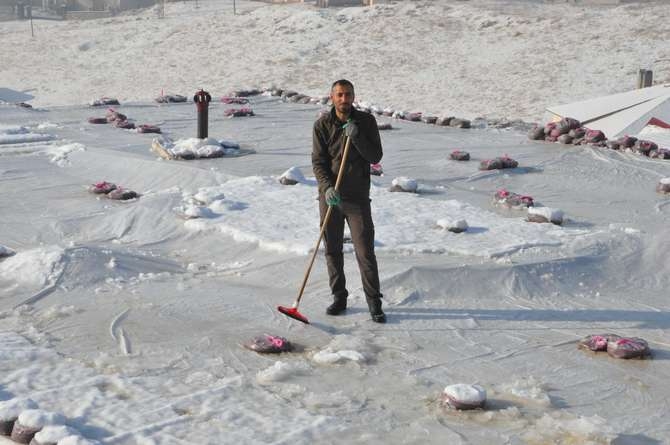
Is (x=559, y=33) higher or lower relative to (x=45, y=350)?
higher

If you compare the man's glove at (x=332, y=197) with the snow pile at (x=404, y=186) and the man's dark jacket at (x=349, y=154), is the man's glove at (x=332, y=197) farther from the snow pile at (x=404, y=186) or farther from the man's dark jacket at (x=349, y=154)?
the snow pile at (x=404, y=186)

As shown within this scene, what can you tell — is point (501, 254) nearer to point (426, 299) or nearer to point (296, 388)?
point (426, 299)

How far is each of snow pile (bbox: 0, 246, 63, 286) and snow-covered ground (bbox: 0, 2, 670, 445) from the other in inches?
0.7

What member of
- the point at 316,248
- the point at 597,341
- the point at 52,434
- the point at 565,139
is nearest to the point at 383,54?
the point at 565,139

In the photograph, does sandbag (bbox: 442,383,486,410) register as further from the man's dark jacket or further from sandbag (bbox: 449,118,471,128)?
sandbag (bbox: 449,118,471,128)

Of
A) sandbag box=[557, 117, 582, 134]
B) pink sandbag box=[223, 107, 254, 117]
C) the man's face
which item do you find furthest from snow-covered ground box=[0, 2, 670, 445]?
pink sandbag box=[223, 107, 254, 117]

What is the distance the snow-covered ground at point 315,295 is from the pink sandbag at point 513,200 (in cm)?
9

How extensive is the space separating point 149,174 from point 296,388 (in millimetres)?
5925

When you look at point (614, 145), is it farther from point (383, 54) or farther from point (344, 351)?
point (383, 54)

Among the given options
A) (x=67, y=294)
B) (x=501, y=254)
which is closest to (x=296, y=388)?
(x=67, y=294)

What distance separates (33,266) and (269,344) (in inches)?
88.1

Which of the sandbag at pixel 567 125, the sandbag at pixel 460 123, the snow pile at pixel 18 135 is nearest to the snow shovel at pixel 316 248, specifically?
the sandbag at pixel 567 125

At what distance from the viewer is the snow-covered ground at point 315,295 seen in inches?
165

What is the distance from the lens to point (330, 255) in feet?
18.0
